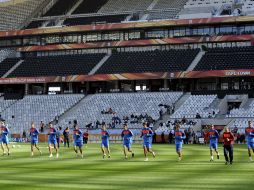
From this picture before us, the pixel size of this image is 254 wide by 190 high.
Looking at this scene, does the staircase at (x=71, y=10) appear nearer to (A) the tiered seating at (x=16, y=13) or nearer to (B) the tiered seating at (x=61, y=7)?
(B) the tiered seating at (x=61, y=7)

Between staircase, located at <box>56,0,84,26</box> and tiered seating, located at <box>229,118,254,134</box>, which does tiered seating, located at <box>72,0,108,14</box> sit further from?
tiered seating, located at <box>229,118,254,134</box>

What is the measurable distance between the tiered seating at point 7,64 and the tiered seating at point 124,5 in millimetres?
16962

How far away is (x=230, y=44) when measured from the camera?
9369cm

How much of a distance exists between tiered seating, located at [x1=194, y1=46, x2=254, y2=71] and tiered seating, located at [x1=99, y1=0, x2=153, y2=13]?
19.7 m

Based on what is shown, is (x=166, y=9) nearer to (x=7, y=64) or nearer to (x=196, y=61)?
(x=196, y=61)

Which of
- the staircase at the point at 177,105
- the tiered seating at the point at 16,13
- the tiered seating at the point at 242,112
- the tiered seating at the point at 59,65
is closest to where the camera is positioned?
the tiered seating at the point at 242,112

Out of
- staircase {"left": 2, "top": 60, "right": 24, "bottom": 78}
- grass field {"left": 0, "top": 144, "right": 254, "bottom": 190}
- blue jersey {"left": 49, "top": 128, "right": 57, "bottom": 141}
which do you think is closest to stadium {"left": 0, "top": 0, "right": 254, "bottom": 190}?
staircase {"left": 2, "top": 60, "right": 24, "bottom": 78}

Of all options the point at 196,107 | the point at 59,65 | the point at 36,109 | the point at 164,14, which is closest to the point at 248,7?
the point at 164,14

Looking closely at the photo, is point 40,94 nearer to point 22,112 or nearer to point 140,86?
point 22,112

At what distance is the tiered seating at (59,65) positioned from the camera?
321 ft

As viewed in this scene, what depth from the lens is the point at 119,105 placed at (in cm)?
8769

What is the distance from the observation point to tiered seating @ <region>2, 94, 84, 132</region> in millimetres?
87938

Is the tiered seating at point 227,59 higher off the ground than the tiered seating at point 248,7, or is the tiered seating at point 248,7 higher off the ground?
the tiered seating at point 248,7

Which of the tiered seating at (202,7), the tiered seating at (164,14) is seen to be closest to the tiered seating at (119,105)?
the tiered seating at (202,7)
